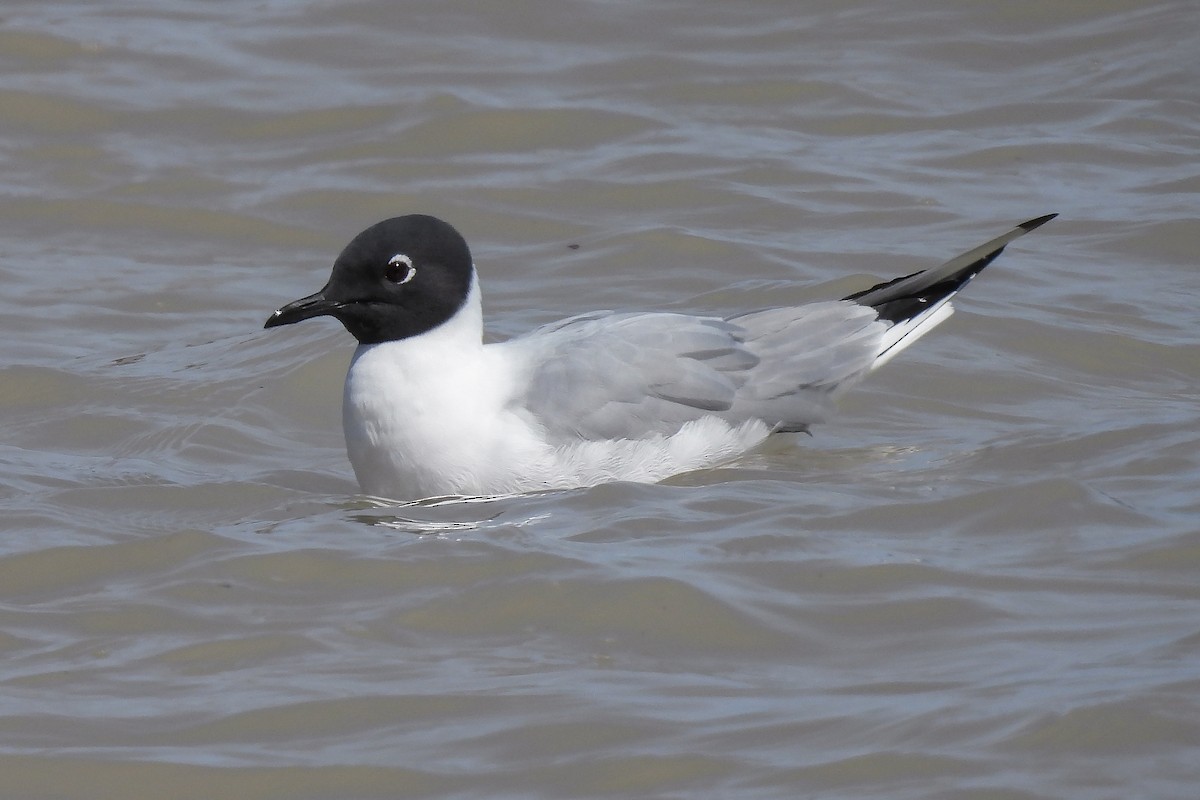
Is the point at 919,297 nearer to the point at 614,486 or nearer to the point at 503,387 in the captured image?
the point at 614,486

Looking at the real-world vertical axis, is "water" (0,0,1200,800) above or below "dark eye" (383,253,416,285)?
below

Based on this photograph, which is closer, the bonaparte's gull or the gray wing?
the bonaparte's gull

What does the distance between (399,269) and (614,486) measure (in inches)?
43.9

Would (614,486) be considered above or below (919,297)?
below

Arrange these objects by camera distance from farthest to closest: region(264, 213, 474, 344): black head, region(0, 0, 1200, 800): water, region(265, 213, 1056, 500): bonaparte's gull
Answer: region(264, 213, 474, 344): black head, region(265, 213, 1056, 500): bonaparte's gull, region(0, 0, 1200, 800): water

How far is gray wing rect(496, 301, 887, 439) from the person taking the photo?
6727mm

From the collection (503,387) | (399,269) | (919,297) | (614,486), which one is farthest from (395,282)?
(919,297)

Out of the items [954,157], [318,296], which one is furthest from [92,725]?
[954,157]

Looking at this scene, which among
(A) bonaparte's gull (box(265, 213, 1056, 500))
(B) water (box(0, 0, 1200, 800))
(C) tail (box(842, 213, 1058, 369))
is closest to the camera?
(B) water (box(0, 0, 1200, 800))

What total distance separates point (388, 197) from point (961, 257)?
3808mm

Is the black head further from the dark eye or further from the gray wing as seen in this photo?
the gray wing

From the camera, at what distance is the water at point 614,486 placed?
4660 millimetres

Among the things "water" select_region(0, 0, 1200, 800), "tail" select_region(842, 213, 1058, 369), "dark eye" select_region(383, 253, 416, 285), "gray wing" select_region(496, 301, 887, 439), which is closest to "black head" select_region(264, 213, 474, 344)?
"dark eye" select_region(383, 253, 416, 285)

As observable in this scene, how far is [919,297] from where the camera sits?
762cm
